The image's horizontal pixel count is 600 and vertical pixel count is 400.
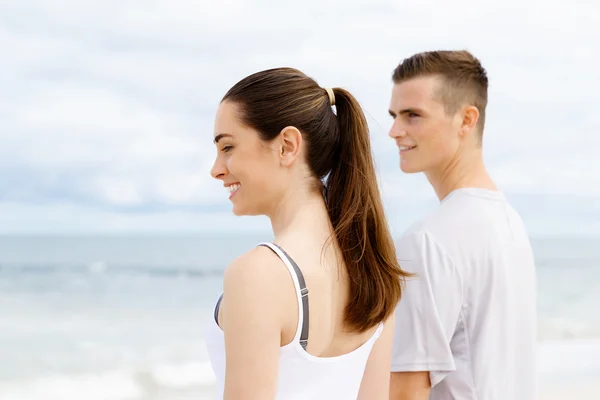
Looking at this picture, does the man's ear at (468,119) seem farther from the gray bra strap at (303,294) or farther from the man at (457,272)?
the gray bra strap at (303,294)

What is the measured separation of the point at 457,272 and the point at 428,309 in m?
0.12

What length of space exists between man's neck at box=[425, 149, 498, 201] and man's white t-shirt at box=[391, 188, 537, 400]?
0.18ft

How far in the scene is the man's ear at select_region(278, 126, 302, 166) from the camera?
1578 millimetres

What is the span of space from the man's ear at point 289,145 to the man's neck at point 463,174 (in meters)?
0.71

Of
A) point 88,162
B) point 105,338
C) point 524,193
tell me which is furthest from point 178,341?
point 524,193

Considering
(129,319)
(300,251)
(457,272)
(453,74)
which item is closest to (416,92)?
(453,74)

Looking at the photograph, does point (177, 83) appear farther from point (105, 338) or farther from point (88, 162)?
point (105, 338)

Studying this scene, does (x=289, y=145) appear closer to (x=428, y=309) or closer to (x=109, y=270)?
(x=428, y=309)

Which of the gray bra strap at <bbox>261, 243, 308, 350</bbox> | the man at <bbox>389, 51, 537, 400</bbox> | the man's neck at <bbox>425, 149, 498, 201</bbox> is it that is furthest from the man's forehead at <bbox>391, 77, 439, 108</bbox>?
the gray bra strap at <bbox>261, 243, 308, 350</bbox>

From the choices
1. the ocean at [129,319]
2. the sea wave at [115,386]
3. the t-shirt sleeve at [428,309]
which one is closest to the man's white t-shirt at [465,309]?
the t-shirt sleeve at [428,309]

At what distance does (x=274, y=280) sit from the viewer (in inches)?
56.0

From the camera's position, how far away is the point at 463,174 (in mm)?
2172

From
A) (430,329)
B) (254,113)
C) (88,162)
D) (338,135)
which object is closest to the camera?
(254,113)

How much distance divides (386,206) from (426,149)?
463 mm
